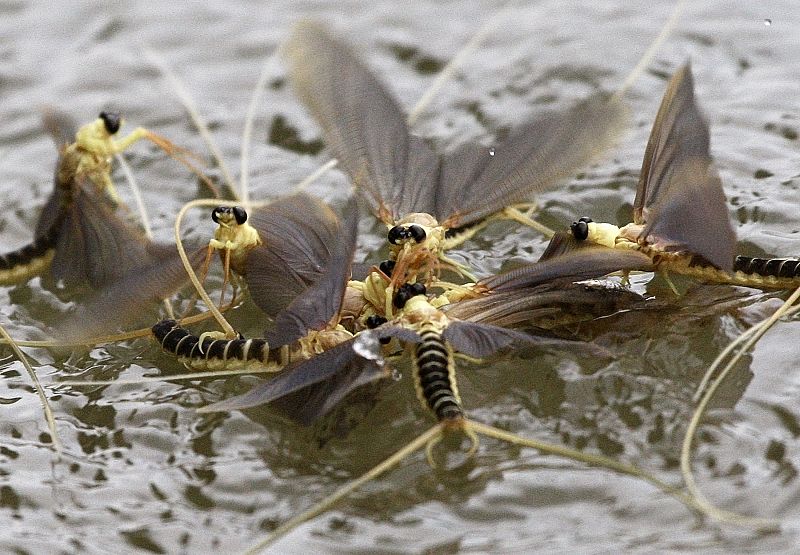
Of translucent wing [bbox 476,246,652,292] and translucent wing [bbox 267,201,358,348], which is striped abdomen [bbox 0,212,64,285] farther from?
translucent wing [bbox 476,246,652,292]

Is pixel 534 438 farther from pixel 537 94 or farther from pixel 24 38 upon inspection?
pixel 24 38

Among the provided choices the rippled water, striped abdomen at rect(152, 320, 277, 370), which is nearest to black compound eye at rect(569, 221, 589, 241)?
the rippled water

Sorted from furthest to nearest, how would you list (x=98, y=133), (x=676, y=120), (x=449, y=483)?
(x=98, y=133) → (x=676, y=120) → (x=449, y=483)

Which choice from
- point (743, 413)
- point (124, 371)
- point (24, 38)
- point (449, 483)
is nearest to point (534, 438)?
point (449, 483)

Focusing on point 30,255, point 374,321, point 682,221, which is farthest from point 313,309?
point 30,255

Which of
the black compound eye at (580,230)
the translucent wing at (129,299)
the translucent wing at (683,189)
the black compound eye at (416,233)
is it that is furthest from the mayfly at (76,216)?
the translucent wing at (683,189)

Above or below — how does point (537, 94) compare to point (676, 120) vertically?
below

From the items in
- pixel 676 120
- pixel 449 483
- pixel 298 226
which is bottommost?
pixel 449 483
